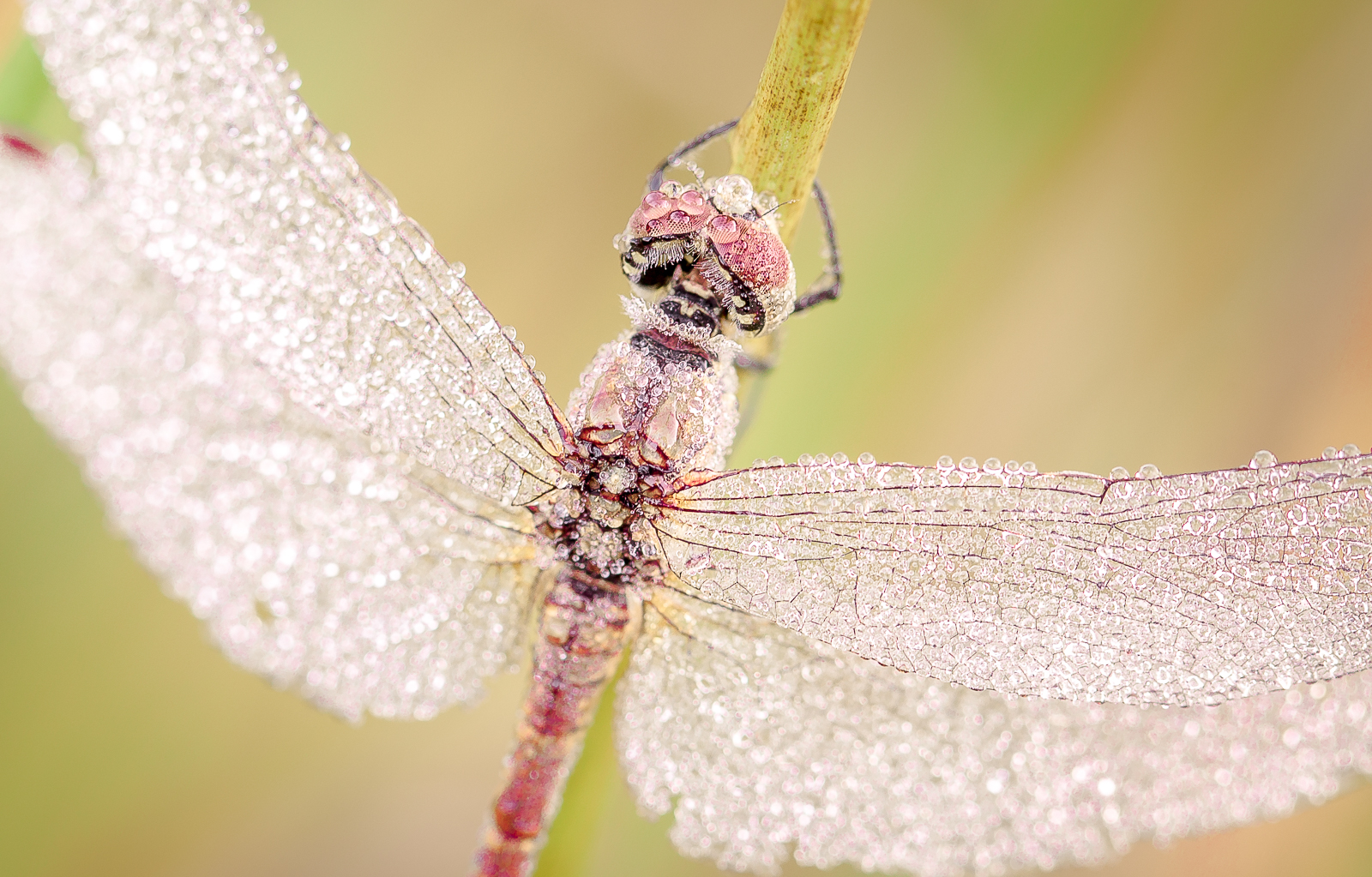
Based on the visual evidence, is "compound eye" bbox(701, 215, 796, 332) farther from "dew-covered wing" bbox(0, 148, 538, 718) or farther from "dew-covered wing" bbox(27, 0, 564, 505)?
"dew-covered wing" bbox(0, 148, 538, 718)

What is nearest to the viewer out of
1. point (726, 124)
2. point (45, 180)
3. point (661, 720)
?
point (45, 180)

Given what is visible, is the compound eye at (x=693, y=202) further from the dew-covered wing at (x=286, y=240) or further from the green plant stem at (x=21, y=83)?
the green plant stem at (x=21, y=83)

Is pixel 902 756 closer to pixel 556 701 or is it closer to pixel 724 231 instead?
pixel 556 701

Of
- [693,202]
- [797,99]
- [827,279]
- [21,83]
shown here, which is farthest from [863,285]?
[21,83]

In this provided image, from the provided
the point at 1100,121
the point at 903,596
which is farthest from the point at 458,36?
the point at 903,596

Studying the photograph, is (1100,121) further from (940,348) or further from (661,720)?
(661,720)

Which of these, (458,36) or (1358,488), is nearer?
(1358,488)
